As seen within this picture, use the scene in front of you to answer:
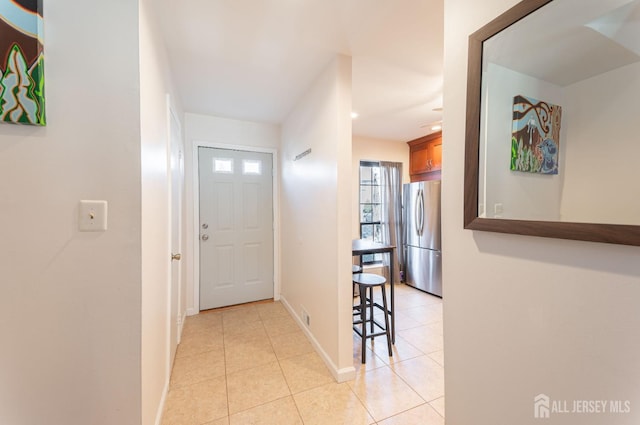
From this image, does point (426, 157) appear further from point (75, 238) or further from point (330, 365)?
point (75, 238)

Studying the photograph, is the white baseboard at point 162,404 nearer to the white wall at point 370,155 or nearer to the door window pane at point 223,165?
the door window pane at point 223,165

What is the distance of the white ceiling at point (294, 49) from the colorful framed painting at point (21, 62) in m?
0.67

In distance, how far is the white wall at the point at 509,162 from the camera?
0.73m

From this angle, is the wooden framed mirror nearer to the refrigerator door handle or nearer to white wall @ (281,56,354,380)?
white wall @ (281,56,354,380)

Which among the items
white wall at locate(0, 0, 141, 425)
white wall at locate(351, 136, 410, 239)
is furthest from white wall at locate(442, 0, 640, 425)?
white wall at locate(351, 136, 410, 239)

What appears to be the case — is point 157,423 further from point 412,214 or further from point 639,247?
point 412,214

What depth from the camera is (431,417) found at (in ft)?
5.07

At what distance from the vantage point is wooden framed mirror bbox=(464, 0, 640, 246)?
23.1 inches

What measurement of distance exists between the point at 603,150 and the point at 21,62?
1927mm

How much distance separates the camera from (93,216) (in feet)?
3.35

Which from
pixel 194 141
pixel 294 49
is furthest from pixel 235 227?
pixel 294 49

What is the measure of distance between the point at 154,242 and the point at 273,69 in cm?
165

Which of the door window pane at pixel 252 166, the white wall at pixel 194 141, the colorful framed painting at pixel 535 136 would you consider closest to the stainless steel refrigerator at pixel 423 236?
the door window pane at pixel 252 166

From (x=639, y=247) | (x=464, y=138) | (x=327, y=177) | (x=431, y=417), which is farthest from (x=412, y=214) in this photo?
(x=639, y=247)
